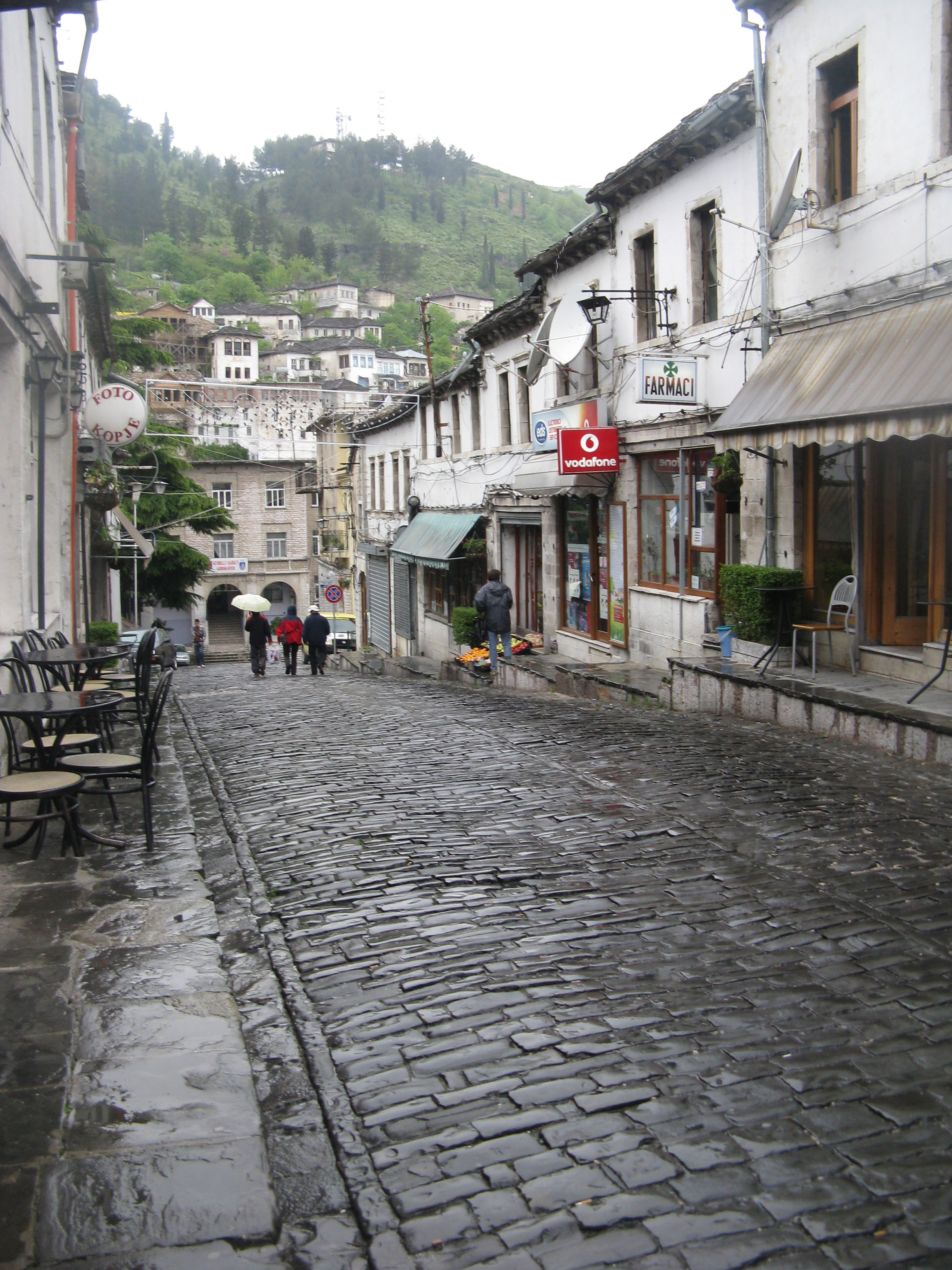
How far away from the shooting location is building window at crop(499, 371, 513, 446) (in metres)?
23.7

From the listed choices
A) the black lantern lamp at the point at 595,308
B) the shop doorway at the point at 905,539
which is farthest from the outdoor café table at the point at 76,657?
the black lantern lamp at the point at 595,308

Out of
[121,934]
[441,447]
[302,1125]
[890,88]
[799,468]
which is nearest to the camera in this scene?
[302,1125]

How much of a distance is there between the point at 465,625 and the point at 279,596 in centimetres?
4315

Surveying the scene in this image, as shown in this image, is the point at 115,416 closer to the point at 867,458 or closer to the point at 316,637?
the point at 316,637

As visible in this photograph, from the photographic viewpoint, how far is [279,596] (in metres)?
64.4

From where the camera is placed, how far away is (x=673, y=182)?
15.0 meters

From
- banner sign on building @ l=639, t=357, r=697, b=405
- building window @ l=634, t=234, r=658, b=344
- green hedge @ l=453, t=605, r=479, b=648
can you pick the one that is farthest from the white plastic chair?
green hedge @ l=453, t=605, r=479, b=648

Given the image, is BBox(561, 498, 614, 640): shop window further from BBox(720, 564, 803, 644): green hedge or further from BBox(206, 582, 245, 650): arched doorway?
BBox(206, 582, 245, 650): arched doorway

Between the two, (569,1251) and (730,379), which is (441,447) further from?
(569,1251)

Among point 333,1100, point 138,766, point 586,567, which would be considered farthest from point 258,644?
point 333,1100

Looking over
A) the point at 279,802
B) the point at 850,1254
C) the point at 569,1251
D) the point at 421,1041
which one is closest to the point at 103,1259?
the point at 569,1251

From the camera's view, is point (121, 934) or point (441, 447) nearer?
point (121, 934)

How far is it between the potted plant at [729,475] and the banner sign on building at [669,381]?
3.31 ft

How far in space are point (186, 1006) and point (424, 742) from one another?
21.0 ft
